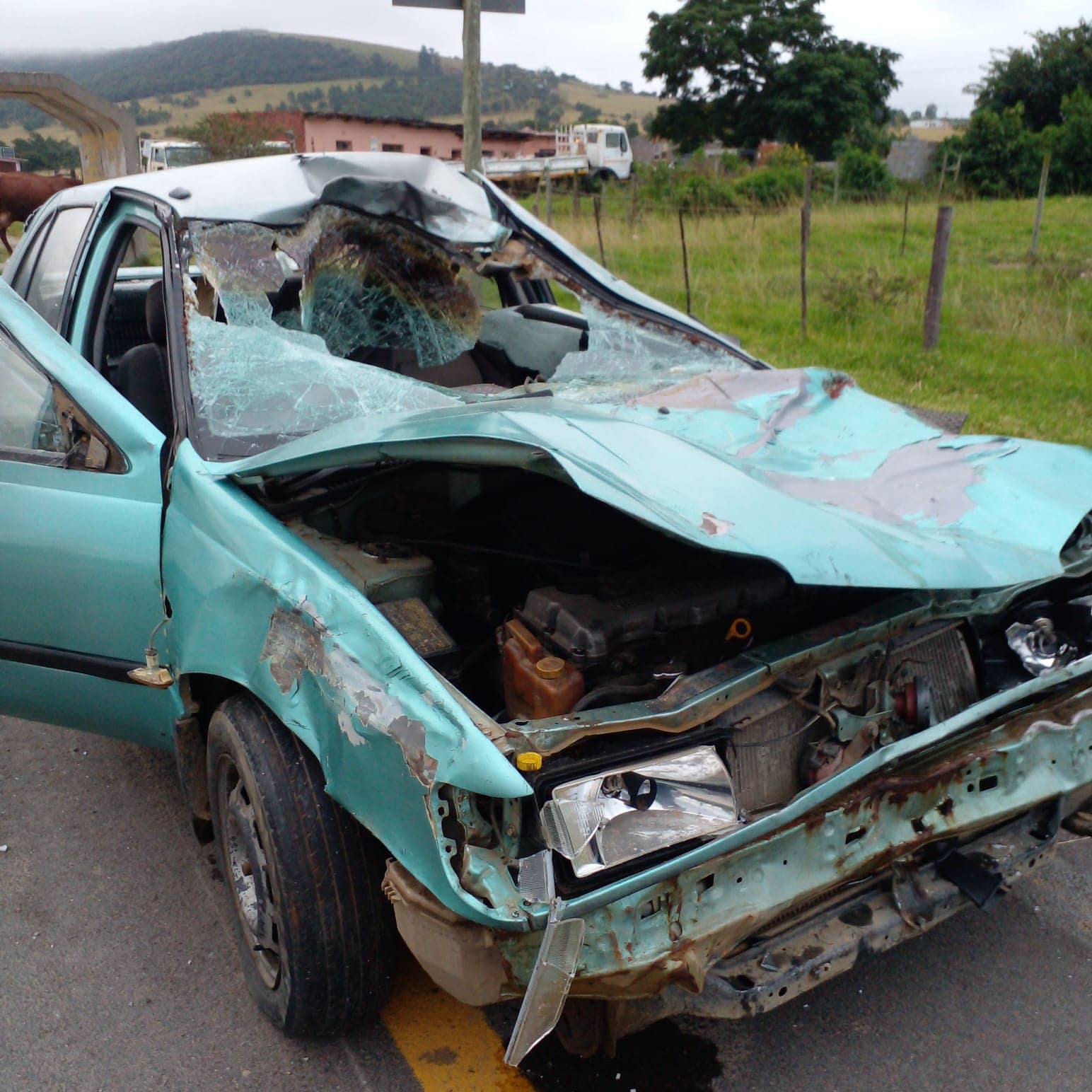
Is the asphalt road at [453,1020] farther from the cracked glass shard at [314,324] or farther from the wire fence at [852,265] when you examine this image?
the wire fence at [852,265]

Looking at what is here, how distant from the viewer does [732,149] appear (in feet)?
141

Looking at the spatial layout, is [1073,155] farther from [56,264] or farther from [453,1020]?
[453,1020]

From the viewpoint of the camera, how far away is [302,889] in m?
2.14

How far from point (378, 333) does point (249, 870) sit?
2.09m

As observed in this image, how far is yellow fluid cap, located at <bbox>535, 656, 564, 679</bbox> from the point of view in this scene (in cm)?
212

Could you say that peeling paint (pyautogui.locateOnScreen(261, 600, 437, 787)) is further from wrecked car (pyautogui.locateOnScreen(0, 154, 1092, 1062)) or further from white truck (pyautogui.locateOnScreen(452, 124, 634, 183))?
white truck (pyautogui.locateOnScreen(452, 124, 634, 183))

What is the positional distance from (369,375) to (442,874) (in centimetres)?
160

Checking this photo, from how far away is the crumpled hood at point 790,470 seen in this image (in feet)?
6.40

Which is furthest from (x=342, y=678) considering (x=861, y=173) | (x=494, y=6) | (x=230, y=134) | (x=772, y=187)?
(x=230, y=134)

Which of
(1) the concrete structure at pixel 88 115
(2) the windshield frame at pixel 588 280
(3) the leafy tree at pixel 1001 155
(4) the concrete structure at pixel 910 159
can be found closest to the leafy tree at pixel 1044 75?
(4) the concrete structure at pixel 910 159

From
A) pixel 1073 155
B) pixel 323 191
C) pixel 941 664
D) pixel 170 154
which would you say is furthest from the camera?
pixel 170 154

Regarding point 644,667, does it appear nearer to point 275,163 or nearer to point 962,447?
point 962,447

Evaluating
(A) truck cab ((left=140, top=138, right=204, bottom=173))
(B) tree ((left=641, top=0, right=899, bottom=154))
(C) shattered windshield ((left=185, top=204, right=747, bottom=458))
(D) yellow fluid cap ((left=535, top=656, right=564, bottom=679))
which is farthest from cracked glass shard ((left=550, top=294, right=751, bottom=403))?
(B) tree ((left=641, top=0, right=899, bottom=154))

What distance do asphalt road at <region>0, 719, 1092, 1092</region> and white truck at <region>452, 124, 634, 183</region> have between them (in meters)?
25.5
